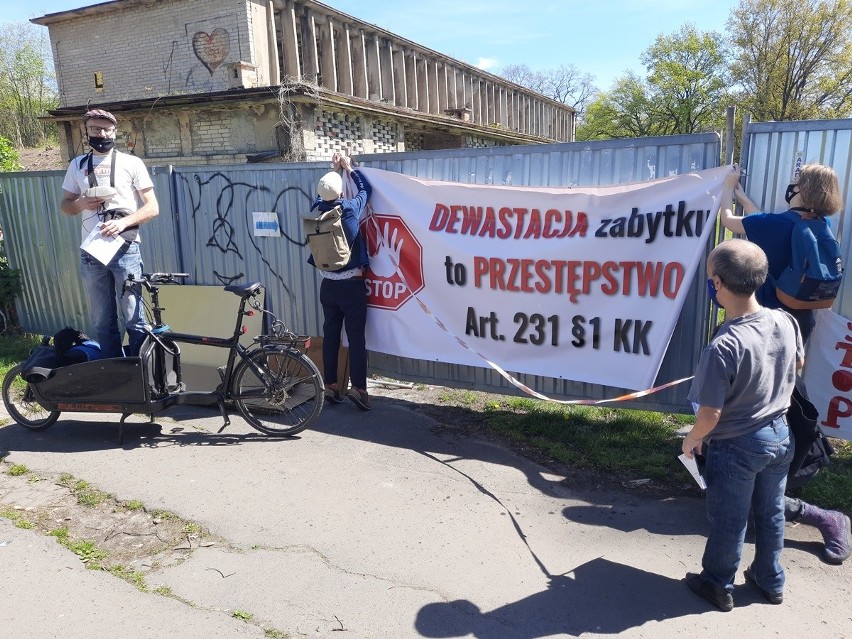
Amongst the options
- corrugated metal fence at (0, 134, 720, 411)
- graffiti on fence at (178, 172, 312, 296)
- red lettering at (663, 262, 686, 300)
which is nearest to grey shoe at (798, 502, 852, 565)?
corrugated metal fence at (0, 134, 720, 411)

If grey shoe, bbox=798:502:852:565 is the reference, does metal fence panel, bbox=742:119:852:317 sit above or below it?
above

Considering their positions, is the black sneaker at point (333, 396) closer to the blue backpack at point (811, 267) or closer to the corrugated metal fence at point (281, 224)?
the corrugated metal fence at point (281, 224)

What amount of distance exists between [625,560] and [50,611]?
2.97m

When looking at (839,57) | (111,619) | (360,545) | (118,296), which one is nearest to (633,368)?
(360,545)

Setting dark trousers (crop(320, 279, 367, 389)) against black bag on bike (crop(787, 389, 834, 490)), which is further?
dark trousers (crop(320, 279, 367, 389))

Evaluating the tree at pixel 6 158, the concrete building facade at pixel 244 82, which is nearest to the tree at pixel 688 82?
the concrete building facade at pixel 244 82

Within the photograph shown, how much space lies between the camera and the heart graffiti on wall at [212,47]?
62.3ft

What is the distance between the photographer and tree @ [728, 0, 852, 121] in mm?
31578

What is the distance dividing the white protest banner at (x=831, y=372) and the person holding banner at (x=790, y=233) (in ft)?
1.09

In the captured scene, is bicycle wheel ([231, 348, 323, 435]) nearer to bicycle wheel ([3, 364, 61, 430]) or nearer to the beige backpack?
the beige backpack

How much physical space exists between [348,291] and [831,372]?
3737 mm

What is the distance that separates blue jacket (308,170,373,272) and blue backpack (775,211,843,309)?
3.26m

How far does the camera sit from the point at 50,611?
315cm

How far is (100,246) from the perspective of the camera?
205 inches
